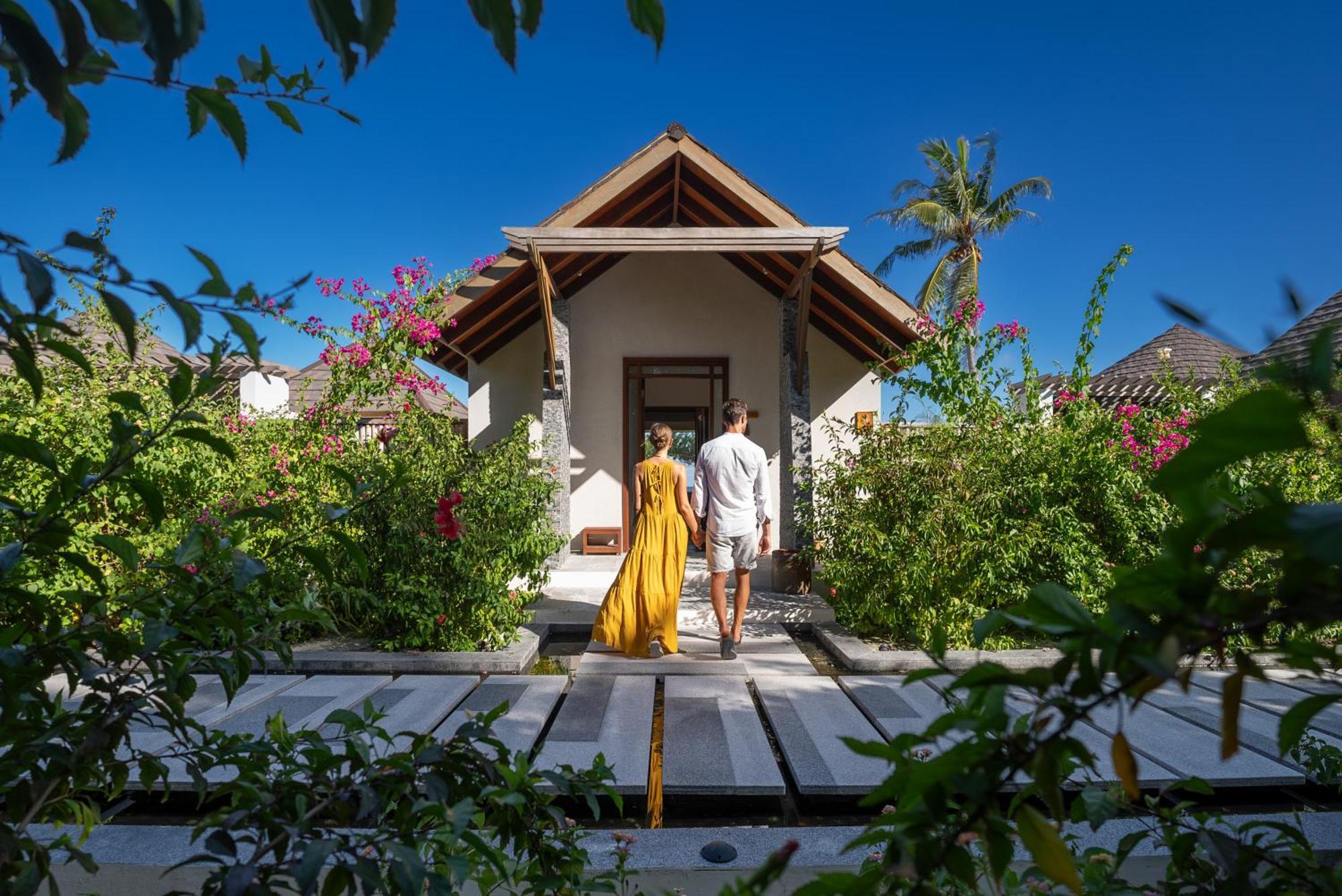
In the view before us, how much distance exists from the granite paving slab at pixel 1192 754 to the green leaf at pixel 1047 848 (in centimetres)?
246

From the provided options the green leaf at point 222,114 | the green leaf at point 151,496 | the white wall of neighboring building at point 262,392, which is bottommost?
the green leaf at point 151,496

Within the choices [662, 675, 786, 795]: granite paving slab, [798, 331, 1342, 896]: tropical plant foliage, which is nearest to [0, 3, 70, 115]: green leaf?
[798, 331, 1342, 896]: tropical plant foliage

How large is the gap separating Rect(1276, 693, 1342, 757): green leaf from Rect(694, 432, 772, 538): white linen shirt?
4978mm

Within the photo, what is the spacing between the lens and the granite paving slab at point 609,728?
9.87 ft

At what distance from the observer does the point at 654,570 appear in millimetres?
5336

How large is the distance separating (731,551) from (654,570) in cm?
65

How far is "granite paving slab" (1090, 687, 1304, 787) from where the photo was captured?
2908mm

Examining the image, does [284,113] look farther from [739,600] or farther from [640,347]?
[640,347]

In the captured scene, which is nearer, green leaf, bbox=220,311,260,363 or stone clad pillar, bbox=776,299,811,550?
green leaf, bbox=220,311,260,363

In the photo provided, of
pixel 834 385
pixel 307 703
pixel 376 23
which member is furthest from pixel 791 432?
pixel 376 23


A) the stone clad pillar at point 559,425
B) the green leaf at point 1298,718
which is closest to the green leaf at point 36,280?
the green leaf at point 1298,718

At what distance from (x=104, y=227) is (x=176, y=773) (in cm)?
518

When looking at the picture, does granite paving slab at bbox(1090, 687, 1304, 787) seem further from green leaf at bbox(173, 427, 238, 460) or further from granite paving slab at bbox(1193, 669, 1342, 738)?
green leaf at bbox(173, 427, 238, 460)

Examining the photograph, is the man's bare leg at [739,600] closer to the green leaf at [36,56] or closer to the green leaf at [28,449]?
the green leaf at [28,449]
